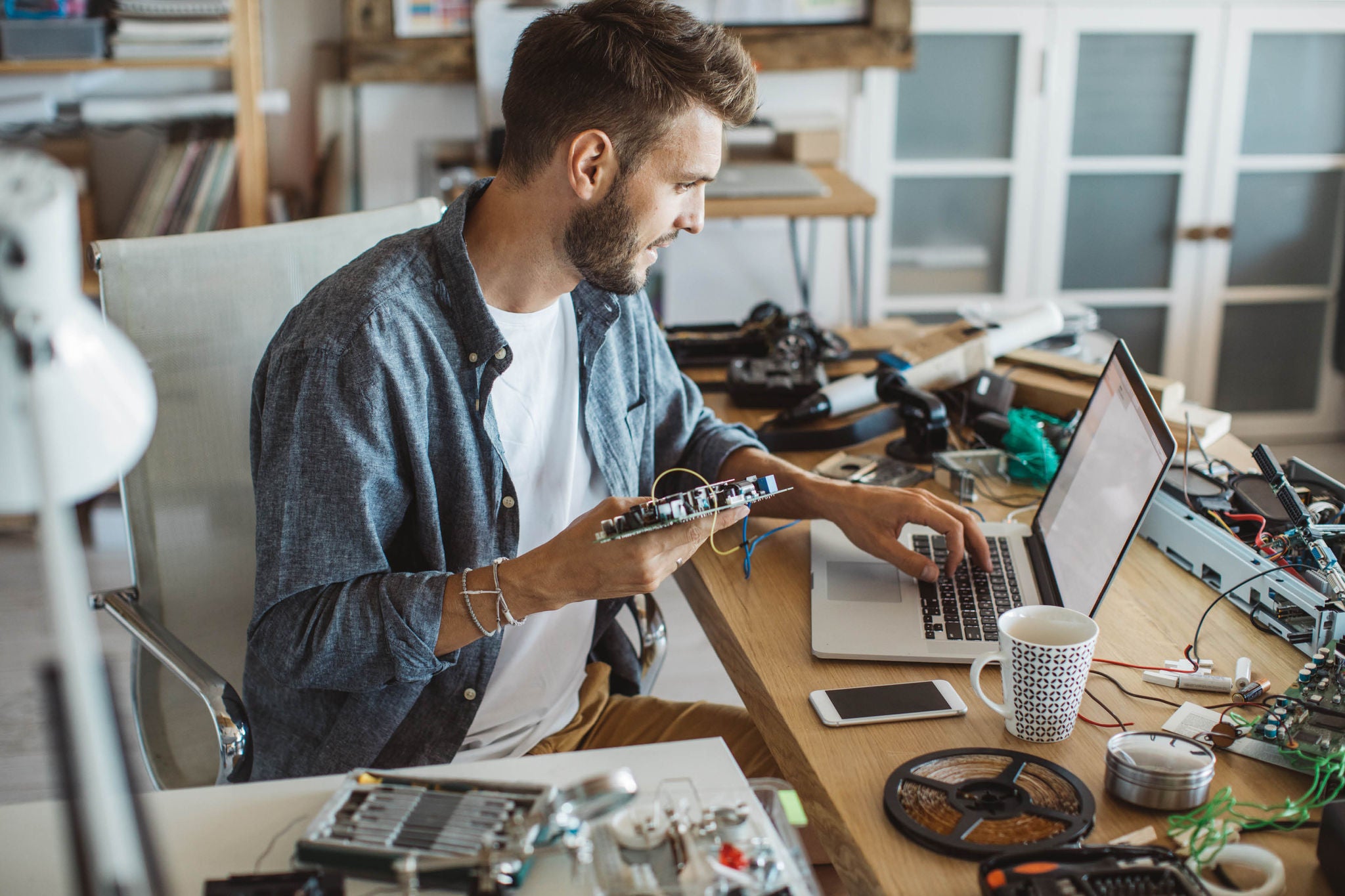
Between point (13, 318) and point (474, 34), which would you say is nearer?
point (13, 318)

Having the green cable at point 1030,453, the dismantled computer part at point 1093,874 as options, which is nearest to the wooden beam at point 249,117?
the green cable at point 1030,453

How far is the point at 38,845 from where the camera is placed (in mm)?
880

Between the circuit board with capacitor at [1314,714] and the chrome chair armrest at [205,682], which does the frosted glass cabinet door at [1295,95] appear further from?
the chrome chair armrest at [205,682]

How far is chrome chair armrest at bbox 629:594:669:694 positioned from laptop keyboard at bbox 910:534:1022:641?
0.39 m

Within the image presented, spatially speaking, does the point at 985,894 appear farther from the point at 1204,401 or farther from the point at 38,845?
the point at 1204,401

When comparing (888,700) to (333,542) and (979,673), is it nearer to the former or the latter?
(979,673)

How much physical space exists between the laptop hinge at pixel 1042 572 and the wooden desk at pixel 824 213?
1397 mm

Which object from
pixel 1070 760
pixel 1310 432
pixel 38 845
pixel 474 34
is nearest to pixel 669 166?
pixel 1070 760

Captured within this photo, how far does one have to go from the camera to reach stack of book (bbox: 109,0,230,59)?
2.85 meters

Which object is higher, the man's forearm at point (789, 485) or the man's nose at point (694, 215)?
the man's nose at point (694, 215)

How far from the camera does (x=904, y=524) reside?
1.31 metres

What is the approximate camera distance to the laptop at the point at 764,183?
9.31 feet

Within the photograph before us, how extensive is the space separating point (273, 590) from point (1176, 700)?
83cm

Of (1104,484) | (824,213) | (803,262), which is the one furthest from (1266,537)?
(803,262)
